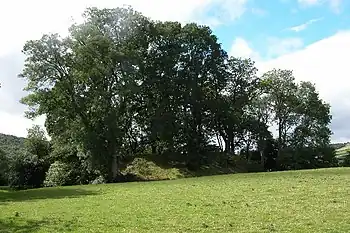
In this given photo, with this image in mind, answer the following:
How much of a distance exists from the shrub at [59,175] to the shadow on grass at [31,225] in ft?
134

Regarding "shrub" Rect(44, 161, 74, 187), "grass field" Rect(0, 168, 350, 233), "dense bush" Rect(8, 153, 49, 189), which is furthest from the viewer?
"dense bush" Rect(8, 153, 49, 189)

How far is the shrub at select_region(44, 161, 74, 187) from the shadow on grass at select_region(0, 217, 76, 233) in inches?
1605

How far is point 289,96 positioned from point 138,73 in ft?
112

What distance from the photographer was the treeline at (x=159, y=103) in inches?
2215

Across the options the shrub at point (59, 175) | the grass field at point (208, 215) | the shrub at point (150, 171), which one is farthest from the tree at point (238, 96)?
the grass field at point (208, 215)

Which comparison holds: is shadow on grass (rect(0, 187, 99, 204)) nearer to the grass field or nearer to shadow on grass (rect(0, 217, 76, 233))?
the grass field

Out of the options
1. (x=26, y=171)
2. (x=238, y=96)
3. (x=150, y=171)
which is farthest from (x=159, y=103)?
(x=26, y=171)

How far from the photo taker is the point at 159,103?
68.3 metres

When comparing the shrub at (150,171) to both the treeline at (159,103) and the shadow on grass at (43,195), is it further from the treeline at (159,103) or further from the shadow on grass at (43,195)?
the shadow on grass at (43,195)

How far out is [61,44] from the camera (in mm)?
55812

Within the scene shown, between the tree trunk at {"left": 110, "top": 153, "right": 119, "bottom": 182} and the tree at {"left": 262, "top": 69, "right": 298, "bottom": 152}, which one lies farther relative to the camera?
the tree at {"left": 262, "top": 69, "right": 298, "bottom": 152}

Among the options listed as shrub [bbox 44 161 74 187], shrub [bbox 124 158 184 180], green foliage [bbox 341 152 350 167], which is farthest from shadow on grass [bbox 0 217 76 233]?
green foliage [bbox 341 152 350 167]

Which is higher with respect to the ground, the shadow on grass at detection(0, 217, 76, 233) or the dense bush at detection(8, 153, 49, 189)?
the dense bush at detection(8, 153, 49, 189)

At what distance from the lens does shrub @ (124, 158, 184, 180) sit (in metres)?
58.4
